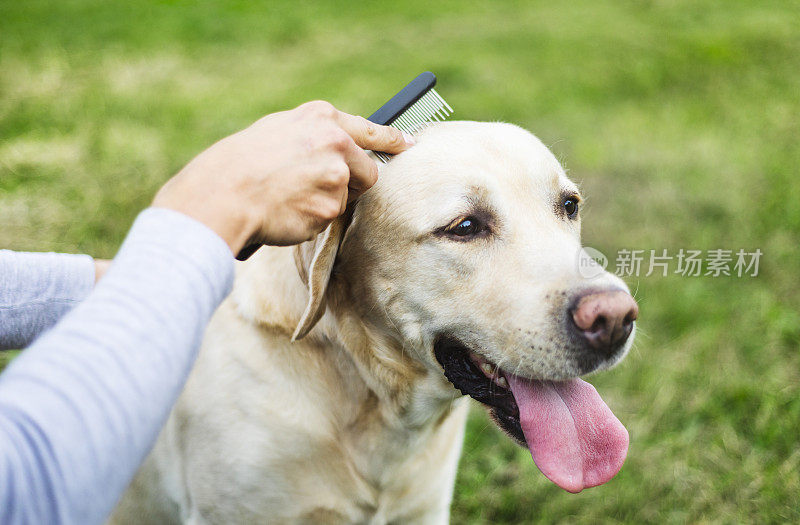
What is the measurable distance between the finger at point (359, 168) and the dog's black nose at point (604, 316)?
655mm

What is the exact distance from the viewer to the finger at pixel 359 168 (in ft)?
5.63

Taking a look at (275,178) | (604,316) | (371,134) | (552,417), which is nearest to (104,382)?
(275,178)

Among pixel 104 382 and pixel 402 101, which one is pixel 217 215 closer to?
pixel 104 382

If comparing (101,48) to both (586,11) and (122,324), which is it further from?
(122,324)

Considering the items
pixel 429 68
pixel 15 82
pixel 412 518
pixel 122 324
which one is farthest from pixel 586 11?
pixel 122 324

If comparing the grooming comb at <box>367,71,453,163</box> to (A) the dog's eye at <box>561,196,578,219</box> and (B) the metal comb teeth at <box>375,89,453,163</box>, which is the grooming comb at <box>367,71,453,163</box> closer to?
(B) the metal comb teeth at <box>375,89,453,163</box>

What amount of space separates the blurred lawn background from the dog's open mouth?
1163 millimetres

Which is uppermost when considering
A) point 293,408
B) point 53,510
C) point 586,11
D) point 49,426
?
point 49,426

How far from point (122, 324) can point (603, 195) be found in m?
5.12

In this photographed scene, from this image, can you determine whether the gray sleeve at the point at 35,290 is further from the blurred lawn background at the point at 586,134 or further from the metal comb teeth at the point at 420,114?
the blurred lawn background at the point at 586,134

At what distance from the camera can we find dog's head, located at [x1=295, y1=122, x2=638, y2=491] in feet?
6.35

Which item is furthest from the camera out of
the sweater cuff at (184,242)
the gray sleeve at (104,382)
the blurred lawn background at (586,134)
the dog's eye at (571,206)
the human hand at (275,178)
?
the blurred lawn background at (586,134)

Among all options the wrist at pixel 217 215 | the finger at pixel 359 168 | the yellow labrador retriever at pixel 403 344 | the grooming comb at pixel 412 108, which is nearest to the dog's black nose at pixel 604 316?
the yellow labrador retriever at pixel 403 344

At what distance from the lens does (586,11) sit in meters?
10.4
